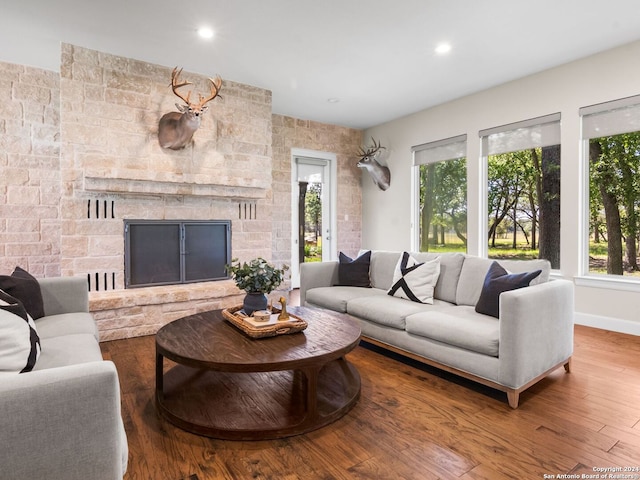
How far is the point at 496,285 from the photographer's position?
2598mm

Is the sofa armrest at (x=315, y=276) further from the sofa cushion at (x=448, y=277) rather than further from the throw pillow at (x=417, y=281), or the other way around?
the sofa cushion at (x=448, y=277)

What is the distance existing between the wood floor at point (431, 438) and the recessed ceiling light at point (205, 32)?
288cm

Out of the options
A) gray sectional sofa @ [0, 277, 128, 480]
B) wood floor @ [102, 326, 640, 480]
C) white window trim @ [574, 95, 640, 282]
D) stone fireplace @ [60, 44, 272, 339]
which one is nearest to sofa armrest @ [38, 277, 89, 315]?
wood floor @ [102, 326, 640, 480]

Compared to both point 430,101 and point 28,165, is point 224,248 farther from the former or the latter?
point 430,101

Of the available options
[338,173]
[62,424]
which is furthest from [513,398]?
[338,173]

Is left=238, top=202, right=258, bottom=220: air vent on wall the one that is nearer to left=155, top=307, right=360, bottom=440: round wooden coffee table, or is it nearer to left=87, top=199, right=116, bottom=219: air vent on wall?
left=87, top=199, right=116, bottom=219: air vent on wall

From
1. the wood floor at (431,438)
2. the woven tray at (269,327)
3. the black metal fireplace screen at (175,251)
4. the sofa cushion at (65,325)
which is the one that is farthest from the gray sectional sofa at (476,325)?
the sofa cushion at (65,325)

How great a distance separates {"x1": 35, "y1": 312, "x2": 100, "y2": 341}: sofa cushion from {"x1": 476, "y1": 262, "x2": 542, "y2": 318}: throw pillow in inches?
101

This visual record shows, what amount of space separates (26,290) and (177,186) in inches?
73.5

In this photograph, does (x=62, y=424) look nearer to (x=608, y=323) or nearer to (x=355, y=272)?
(x=355, y=272)

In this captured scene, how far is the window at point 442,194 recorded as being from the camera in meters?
5.16

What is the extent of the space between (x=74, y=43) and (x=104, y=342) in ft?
9.28

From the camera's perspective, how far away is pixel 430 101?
5.15 m

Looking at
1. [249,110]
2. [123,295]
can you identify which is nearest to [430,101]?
[249,110]
